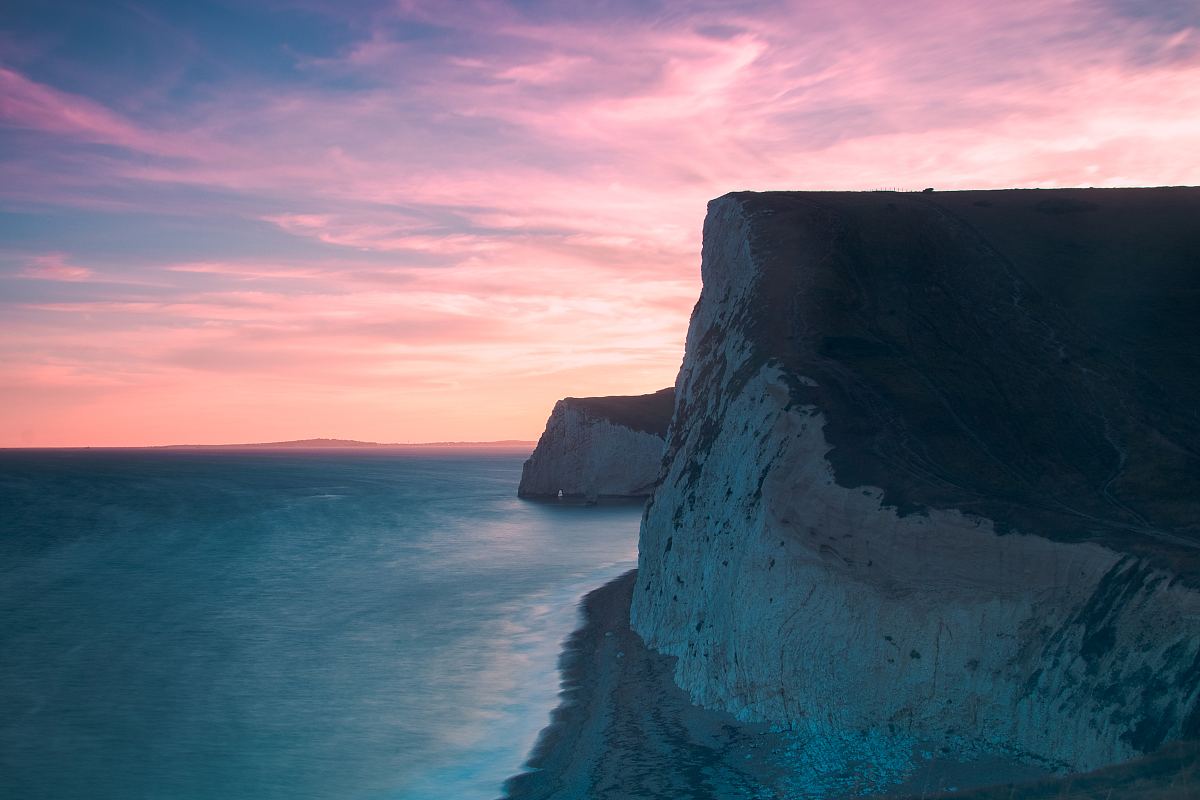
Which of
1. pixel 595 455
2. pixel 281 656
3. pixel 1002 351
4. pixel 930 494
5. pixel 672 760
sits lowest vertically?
pixel 281 656

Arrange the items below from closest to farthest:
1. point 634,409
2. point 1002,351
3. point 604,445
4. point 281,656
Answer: point 1002,351 → point 281,656 → point 604,445 → point 634,409

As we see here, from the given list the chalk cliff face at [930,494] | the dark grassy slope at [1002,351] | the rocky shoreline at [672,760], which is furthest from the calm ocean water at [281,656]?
the dark grassy slope at [1002,351]

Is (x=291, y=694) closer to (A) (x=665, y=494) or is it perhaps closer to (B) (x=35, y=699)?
(B) (x=35, y=699)

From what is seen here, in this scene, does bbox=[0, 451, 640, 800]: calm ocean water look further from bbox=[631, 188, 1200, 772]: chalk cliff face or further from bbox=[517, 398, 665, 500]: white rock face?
bbox=[517, 398, 665, 500]: white rock face

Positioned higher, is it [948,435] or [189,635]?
[948,435]

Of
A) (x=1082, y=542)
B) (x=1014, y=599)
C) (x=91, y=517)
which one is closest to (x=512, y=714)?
(x=1014, y=599)

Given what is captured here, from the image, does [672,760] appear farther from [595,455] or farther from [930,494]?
[595,455]

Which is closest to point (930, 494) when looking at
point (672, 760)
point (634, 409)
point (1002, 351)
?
point (672, 760)
